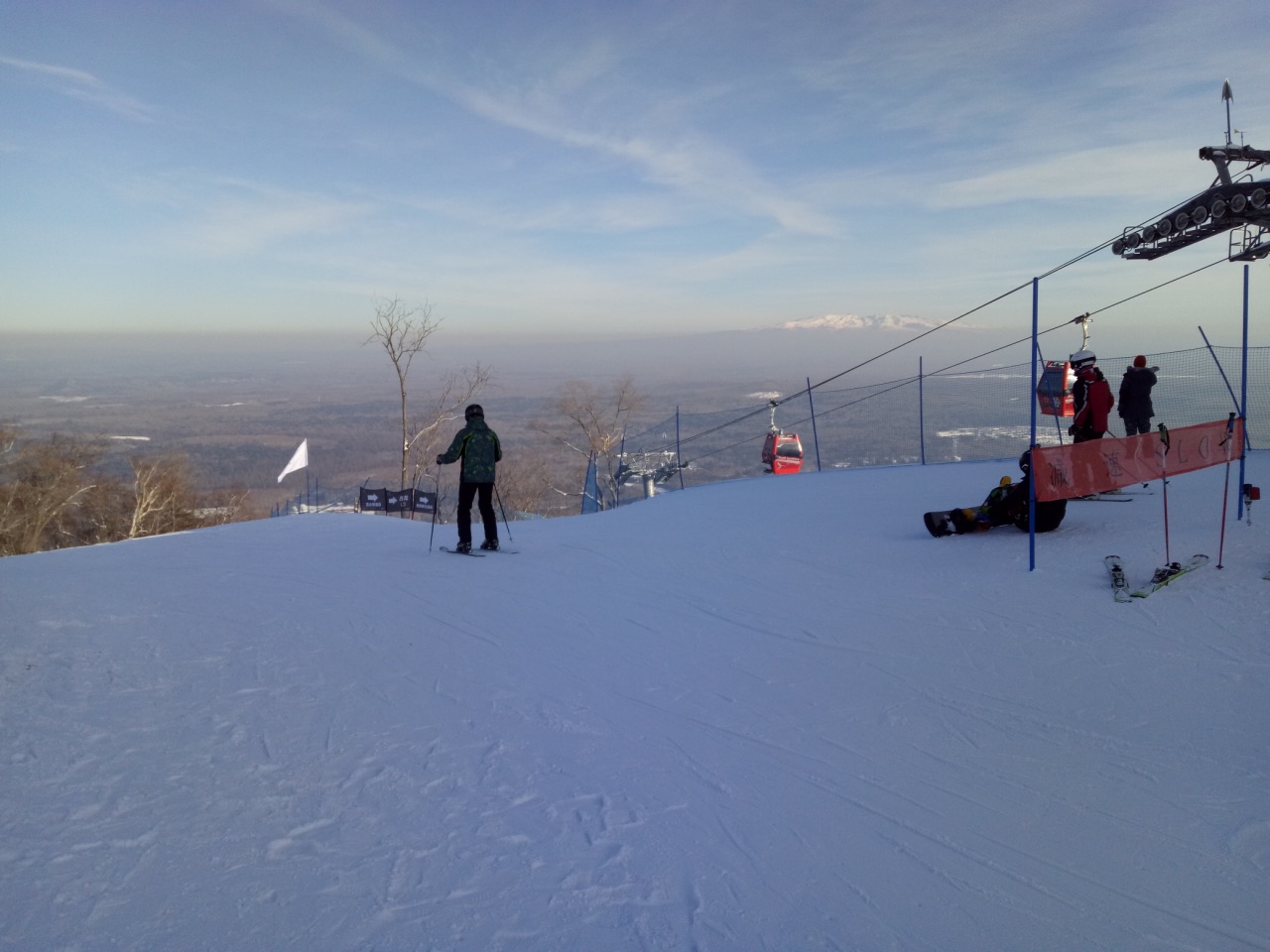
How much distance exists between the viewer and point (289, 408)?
10456 centimetres

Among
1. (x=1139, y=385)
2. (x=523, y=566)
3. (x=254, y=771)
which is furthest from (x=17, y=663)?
(x=1139, y=385)

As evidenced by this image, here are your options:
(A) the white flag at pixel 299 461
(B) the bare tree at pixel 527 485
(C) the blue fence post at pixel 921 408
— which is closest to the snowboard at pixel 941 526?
(C) the blue fence post at pixel 921 408

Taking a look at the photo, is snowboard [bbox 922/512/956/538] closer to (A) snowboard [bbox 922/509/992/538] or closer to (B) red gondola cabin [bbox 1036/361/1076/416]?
(A) snowboard [bbox 922/509/992/538]

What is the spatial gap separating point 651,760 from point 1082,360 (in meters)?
9.43

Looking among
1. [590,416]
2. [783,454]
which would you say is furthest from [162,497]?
[783,454]

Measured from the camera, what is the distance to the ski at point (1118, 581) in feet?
22.6

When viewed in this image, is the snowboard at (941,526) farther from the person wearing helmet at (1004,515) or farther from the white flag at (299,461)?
the white flag at (299,461)

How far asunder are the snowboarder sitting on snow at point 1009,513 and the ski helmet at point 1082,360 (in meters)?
2.48

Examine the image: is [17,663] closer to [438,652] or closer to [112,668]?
[112,668]

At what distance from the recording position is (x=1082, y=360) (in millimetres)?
10914

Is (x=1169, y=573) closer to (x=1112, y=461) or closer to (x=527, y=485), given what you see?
(x=1112, y=461)

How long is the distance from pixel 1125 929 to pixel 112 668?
20.7 feet

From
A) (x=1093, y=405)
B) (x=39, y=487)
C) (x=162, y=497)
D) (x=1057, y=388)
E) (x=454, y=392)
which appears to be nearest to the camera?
(x=1093, y=405)

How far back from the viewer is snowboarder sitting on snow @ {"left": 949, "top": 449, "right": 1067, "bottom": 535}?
9.30 metres
